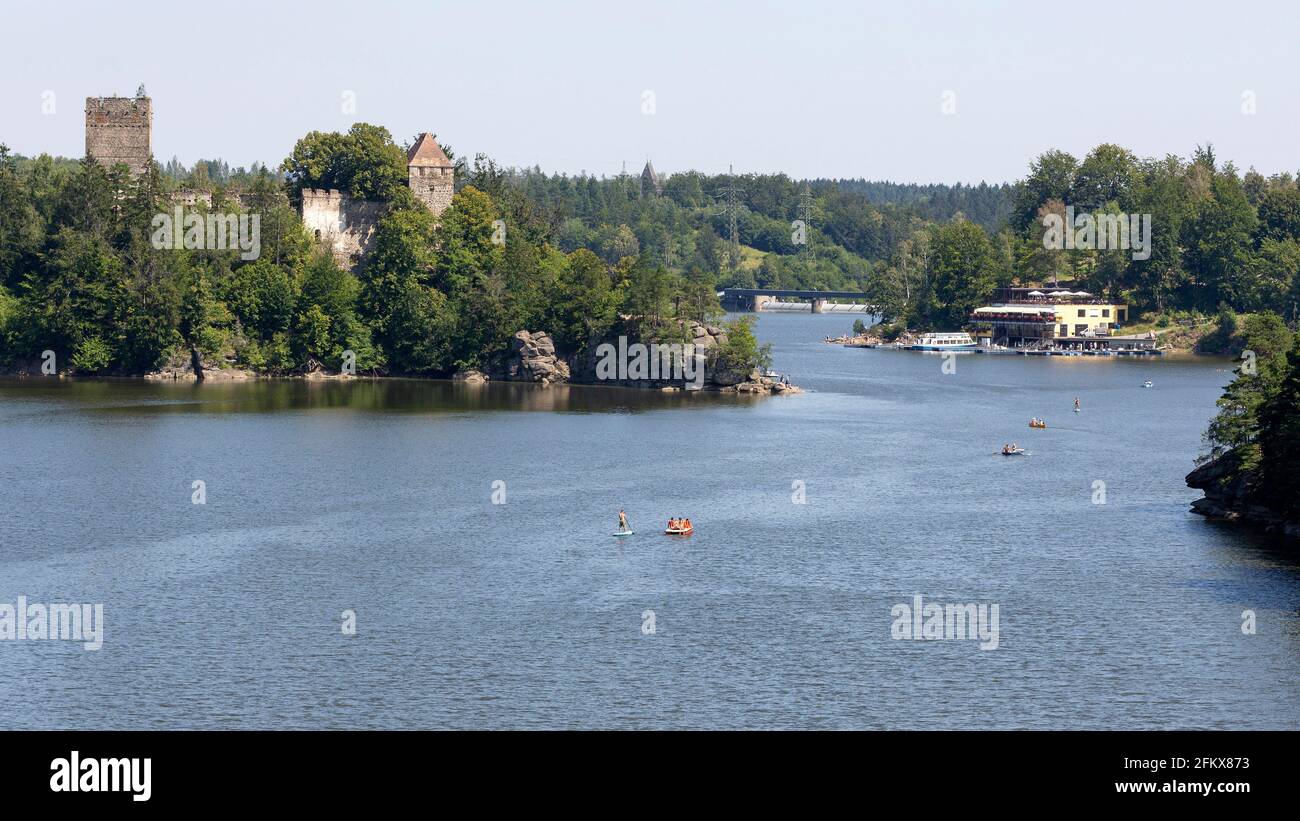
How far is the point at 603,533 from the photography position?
6031cm

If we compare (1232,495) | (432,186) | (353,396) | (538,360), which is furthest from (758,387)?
(1232,495)

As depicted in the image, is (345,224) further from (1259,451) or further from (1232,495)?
(1259,451)

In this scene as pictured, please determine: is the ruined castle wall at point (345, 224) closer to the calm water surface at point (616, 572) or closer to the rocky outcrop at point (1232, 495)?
the calm water surface at point (616, 572)

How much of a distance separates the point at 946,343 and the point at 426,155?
64.9 m

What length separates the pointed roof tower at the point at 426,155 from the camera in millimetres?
130000

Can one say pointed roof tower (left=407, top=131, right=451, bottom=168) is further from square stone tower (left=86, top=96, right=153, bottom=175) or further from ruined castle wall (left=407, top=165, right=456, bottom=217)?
square stone tower (left=86, top=96, right=153, bottom=175)

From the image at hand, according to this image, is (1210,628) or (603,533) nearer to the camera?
(1210,628)

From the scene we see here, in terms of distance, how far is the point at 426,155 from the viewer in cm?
13062

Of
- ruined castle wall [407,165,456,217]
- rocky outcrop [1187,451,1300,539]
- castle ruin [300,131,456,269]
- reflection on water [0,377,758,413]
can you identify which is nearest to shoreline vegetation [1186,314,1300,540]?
rocky outcrop [1187,451,1300,539]

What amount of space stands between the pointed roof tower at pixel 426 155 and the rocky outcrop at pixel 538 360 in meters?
19.2
